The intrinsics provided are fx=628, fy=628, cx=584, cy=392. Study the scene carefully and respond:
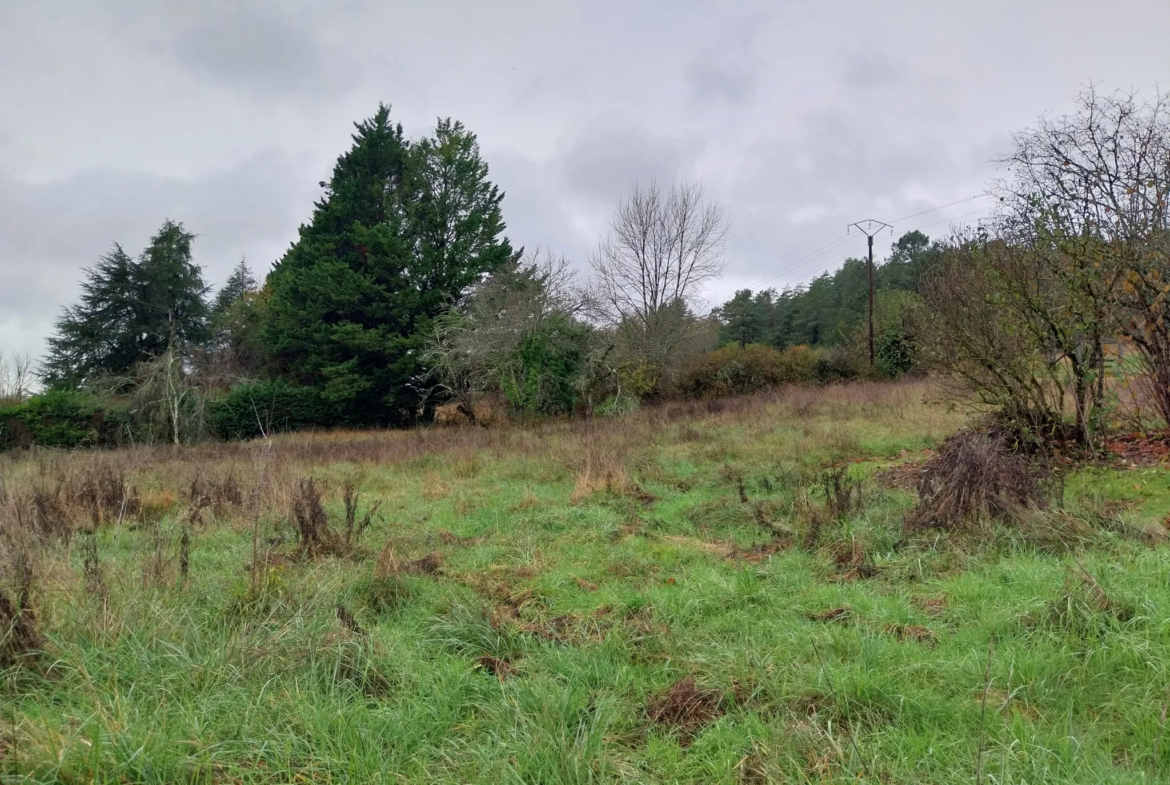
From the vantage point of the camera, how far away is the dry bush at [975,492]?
5.26 m

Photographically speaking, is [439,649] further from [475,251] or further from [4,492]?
[475,251]

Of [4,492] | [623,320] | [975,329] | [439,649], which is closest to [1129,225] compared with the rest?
[975,329]

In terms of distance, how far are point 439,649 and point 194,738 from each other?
4.36 ft

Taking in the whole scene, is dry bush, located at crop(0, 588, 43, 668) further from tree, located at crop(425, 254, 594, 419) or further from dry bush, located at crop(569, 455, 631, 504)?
tree, located at crop(425, 254, 594, 419)

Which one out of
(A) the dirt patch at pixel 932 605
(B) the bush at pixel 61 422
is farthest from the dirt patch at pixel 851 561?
(B) the bush at pixel 61 422

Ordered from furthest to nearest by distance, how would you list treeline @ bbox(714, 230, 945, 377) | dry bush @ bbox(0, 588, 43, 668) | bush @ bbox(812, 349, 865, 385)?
1. treeline @ bbox(714, 230, 945, 377)
2. bush @ bbox(812, 349, 865, 385)
3. dry bush @ bbox(0, 588, 43, 668)

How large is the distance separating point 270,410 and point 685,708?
81.1 ft

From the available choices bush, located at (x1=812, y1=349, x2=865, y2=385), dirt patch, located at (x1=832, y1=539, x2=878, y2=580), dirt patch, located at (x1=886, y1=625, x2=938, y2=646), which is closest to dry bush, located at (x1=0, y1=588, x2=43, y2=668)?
dirt patch, located at (x1=886, y1=625, x2=938, y2=646)

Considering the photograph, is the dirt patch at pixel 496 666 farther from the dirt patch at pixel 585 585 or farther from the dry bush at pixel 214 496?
the dry bush at pixel 214 496

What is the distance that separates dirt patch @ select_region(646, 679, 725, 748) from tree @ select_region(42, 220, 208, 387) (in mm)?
31433

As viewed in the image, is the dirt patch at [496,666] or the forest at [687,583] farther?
the dirt patch at [496,666]

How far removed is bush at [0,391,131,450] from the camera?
68.4ft

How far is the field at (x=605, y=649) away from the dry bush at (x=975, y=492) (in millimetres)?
267

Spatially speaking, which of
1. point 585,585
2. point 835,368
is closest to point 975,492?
point 585,585
